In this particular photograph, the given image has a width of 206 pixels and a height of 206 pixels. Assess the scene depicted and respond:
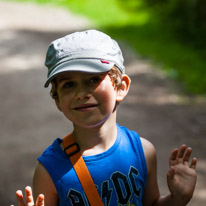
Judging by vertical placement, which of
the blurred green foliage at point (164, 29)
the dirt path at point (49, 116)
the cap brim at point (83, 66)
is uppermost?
the blurred green foliage at point (164, 29)

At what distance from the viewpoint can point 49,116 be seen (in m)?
5.91

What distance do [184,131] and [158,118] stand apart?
0.55 m

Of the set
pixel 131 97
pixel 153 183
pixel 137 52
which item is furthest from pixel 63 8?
pixel 153 183

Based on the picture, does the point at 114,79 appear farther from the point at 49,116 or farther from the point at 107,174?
the point at 49,116

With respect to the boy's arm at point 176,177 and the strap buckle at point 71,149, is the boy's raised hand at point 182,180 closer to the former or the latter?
the boy's arm at point 176,177

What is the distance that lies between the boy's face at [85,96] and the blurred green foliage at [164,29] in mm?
4749

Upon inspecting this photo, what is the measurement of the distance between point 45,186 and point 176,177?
0.61 meters

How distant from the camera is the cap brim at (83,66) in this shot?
168 centimetres

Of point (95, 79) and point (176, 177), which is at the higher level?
point (95, 79)

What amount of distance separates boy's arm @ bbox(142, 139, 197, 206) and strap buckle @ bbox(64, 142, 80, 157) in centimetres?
34

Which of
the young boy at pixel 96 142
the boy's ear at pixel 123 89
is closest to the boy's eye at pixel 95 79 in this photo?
the young boy at pixel 96 142

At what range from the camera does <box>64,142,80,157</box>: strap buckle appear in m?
1.82

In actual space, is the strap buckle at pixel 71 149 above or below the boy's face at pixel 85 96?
below

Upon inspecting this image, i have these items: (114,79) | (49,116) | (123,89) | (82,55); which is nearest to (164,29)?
(49,116)
